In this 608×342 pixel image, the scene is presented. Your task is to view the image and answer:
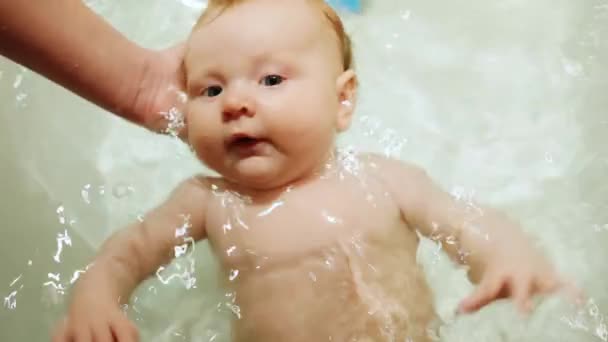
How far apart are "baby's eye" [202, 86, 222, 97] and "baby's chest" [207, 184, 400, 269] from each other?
13cm

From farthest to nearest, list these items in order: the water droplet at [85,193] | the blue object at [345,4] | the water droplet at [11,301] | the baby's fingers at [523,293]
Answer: the blue object at [345,4] < the water droplet at [85,193] < the water droplet at [11,301] < the baby's fingers at [523,293]

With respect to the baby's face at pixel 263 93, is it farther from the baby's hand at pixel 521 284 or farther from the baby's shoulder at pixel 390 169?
the baby's hand at pixel 521 284

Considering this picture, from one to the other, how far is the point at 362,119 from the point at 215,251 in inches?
16.1

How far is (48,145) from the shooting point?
1162 millimetres

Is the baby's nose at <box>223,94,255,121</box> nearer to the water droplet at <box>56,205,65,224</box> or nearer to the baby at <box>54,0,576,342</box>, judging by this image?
the baby at <box>54,0,576,342</box>

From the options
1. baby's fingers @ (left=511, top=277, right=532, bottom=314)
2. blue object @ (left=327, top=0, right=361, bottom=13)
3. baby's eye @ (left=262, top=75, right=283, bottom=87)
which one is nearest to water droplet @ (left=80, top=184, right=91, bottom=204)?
baby's eye @ (left=262, top=75, right=283, bottom=87)

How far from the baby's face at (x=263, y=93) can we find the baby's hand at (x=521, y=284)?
251 millimetres

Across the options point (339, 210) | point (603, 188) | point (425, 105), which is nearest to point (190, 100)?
point (339, 210)

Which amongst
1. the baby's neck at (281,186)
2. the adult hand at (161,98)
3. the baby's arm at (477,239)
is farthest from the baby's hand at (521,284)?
the adult hand at (161,98)

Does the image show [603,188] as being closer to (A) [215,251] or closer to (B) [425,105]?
(B) [425,105]

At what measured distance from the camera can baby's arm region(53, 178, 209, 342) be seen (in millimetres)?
780

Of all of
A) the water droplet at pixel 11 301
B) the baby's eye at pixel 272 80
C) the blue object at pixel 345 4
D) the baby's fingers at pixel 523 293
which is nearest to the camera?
the baby's fingers at pixel 523 293

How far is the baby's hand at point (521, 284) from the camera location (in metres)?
0.75

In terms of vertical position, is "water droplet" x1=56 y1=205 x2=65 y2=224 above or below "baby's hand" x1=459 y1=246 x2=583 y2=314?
below
